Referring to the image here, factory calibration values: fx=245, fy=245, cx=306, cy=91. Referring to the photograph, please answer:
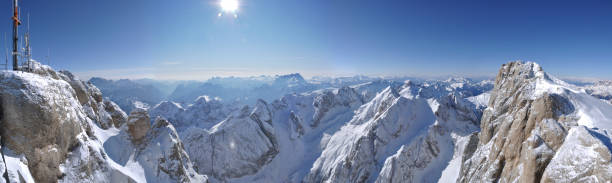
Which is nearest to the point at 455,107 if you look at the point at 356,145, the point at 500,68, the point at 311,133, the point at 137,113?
the point at 356,145

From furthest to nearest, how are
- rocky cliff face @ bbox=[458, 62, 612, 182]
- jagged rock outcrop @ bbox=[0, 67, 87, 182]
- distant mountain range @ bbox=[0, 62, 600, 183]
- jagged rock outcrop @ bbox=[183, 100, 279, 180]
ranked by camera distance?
jagged rock outcrop @ bbox=[183, 100, 279, 180] < jagged rock outcrop @ bbox=[0, 67, 87, 182] < distant mountain range @ bbox=[0, 62, 600, 183] < rocky cliff face @ bbox=[458, 62, 612, 182]

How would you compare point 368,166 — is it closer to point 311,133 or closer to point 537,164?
point 311,133

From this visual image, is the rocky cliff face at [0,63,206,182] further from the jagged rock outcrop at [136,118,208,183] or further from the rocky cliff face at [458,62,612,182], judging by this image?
the rocky cliff face at [458,62,612,182]

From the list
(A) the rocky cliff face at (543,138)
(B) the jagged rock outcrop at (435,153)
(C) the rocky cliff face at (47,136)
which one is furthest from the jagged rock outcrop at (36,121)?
(B) the jagged rock outcrop at (435,153)

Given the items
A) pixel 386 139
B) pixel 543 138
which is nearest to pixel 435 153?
pixel 386 139

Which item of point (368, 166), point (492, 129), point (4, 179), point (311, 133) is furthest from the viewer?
point (311, 133)

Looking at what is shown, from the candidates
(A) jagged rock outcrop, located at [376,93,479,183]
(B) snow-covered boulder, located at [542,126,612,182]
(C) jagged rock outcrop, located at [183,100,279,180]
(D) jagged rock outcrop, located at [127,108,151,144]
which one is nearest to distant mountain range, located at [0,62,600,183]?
(B) snow-covered boulder, located at [542,126,612,182]
